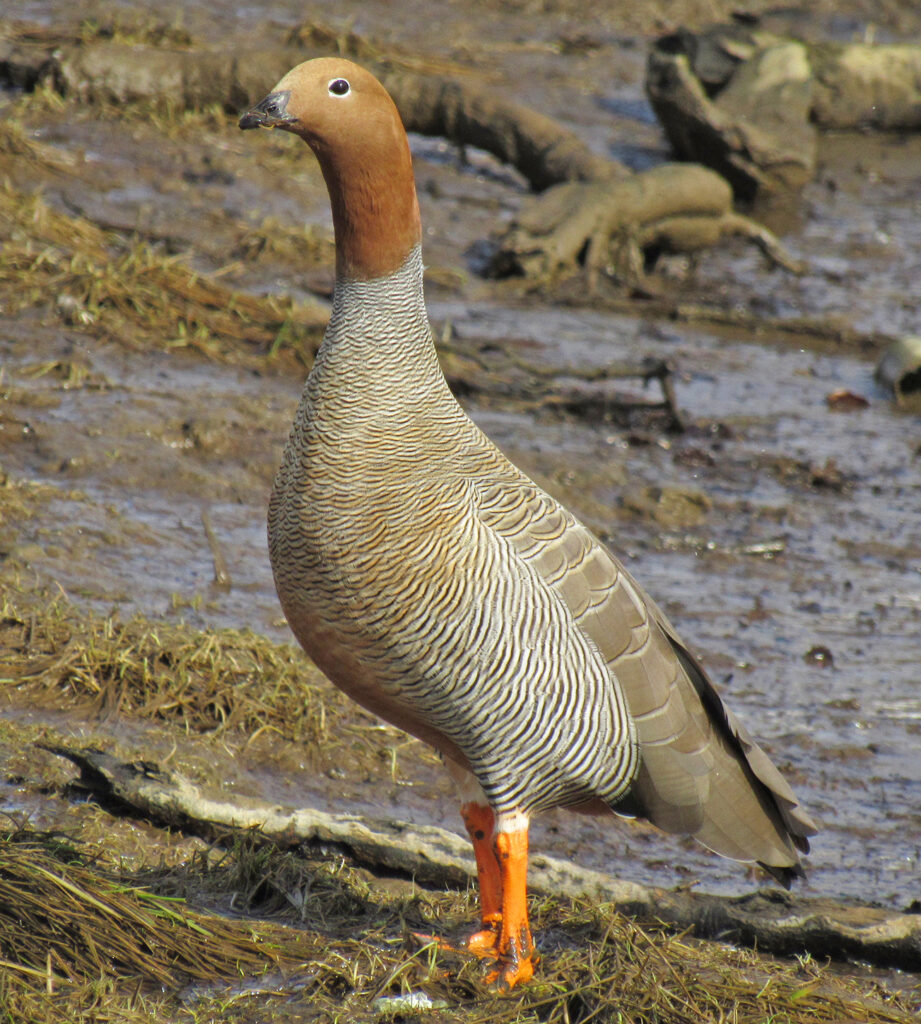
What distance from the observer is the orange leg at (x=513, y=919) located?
11.9 ft

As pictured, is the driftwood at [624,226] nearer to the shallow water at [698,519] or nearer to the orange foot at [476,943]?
the shallow water at [698,519]

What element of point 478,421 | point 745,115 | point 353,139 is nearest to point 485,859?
point 353,139

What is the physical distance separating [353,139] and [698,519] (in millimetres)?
4329

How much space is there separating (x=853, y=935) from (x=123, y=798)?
7.23ft

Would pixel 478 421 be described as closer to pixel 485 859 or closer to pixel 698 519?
pixel 698 519

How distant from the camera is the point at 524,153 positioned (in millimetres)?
12016

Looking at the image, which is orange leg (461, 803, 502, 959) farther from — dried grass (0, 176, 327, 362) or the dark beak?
dried grass (0, 176, 327, 362)

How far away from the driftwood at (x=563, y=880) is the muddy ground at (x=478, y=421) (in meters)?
0.13

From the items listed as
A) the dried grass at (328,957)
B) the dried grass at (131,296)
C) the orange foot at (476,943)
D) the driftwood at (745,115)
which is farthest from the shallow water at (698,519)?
the driftwood at (745,115)

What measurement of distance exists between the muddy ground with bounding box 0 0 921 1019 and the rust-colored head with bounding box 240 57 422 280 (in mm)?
1939

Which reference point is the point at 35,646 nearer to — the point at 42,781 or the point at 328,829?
the point at 42,781

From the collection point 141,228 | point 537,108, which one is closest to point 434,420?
point 141,228

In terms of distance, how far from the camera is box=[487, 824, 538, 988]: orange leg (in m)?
3.62

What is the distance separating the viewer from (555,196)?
10.7 metres
